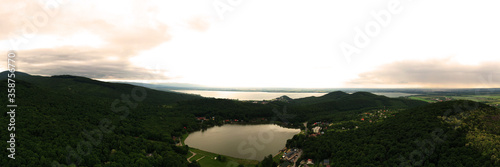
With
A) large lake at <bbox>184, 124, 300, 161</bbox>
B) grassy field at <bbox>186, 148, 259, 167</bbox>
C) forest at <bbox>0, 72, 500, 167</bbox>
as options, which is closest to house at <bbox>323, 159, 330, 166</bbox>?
forest at <bbox>0, 72, 500, 167</bbox>

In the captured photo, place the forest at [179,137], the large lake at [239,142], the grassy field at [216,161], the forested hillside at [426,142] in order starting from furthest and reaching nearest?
the large lake at [239,142] → the grassy field at [216,161] → the forest at [179,137] → the forested hillside at [426,142]

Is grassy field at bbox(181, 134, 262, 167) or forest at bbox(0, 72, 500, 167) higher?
forest at bbox(0, 72, 500, 167)

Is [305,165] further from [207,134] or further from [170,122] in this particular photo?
[170,122]

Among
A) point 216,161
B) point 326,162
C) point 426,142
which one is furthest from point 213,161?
point 426,142

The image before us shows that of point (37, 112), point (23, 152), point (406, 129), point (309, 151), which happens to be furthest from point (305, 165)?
point (37, 112)

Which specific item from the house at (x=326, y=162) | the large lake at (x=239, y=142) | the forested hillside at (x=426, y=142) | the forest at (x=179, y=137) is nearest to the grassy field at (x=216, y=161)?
the large lake at (x=239, y=142)

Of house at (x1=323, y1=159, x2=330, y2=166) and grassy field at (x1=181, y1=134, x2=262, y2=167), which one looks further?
grassy field at (x1=181, y1=134, x2=262, y2=167)

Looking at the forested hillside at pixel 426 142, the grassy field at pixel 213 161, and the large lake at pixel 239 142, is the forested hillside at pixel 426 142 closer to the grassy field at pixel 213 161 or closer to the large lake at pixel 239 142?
the large lake at pixel 239 142

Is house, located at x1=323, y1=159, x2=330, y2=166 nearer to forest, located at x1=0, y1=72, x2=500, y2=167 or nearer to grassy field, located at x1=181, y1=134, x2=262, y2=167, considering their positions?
forest, located at x1=0, y1=72, x2=500, y2=167
